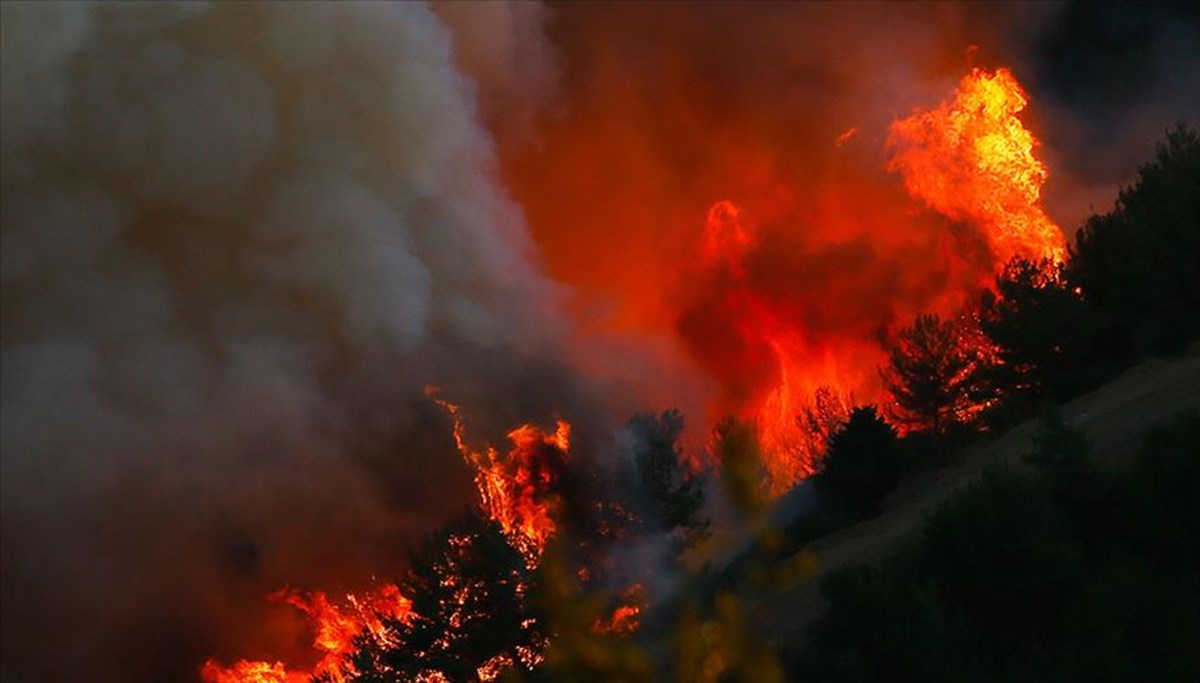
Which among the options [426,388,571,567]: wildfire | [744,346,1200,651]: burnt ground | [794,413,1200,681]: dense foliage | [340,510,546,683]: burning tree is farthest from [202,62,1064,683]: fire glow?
[794,413,1200,681]: dense foliage

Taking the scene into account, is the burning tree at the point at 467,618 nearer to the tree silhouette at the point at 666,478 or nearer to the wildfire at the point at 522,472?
the tree silhouette at the point at 666,478

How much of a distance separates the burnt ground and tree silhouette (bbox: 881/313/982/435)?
4540 mm

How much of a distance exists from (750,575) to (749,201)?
5391cm

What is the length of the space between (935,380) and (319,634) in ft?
53.7

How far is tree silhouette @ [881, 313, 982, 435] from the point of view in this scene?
35250 millimetres

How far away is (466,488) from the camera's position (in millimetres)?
40719

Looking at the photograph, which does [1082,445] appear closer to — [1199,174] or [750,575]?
[750,575]

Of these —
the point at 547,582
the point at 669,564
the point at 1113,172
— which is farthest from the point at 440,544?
the point at 1113,172

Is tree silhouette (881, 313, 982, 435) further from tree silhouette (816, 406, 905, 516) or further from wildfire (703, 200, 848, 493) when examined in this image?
wildfire (703, 200, 848, 493)

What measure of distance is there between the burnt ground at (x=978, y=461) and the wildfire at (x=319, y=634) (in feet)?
39.6

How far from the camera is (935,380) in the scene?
35594mm

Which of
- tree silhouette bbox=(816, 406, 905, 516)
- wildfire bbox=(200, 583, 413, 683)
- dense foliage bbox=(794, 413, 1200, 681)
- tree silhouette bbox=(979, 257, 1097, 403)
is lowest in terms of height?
dense foliage bbox=(794, 413, 1200, 681)

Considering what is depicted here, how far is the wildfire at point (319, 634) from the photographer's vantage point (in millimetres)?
35688

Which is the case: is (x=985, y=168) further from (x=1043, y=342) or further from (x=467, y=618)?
(x=467, y=618)
